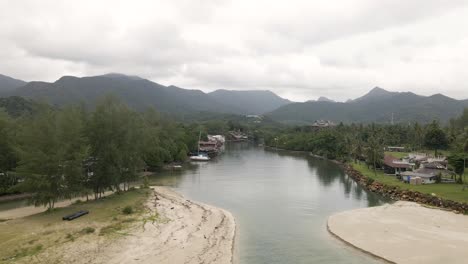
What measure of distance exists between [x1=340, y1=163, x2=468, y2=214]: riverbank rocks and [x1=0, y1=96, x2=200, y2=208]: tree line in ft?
125

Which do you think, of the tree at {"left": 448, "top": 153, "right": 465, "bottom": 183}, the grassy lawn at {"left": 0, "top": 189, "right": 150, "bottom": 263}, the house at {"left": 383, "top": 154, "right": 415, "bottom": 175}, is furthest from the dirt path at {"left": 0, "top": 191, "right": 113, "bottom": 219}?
the house at {"left": 383, "top": 154, "right": 415, "bottom": 175}

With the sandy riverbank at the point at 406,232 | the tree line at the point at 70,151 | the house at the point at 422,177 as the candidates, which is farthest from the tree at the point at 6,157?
the house at the point at 422,177

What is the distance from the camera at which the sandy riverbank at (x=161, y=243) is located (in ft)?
88.4

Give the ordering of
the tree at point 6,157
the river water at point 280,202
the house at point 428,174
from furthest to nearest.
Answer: the house at point 428,174, the tree at point 6,157, the river water at point 280,202

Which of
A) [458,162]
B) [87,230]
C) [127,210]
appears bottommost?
[87,230]

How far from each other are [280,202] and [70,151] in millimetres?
27171

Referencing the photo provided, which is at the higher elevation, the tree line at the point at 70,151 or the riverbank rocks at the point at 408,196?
the tree line at the point at 70,151

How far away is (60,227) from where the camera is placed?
33469 millimetres

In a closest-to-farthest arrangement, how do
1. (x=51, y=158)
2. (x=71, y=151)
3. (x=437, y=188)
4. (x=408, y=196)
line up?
(x=51, y=158), (x=71, y=151), (x=408, y=196), (x=437, y=188)

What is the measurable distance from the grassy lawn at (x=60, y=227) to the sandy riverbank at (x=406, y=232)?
21.2m

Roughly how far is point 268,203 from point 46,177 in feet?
88.6

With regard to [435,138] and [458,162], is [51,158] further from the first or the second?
[435,138]

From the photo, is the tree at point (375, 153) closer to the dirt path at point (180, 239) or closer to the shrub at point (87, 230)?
the dirt path at point (180, 239)

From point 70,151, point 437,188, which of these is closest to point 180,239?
point 70,151
